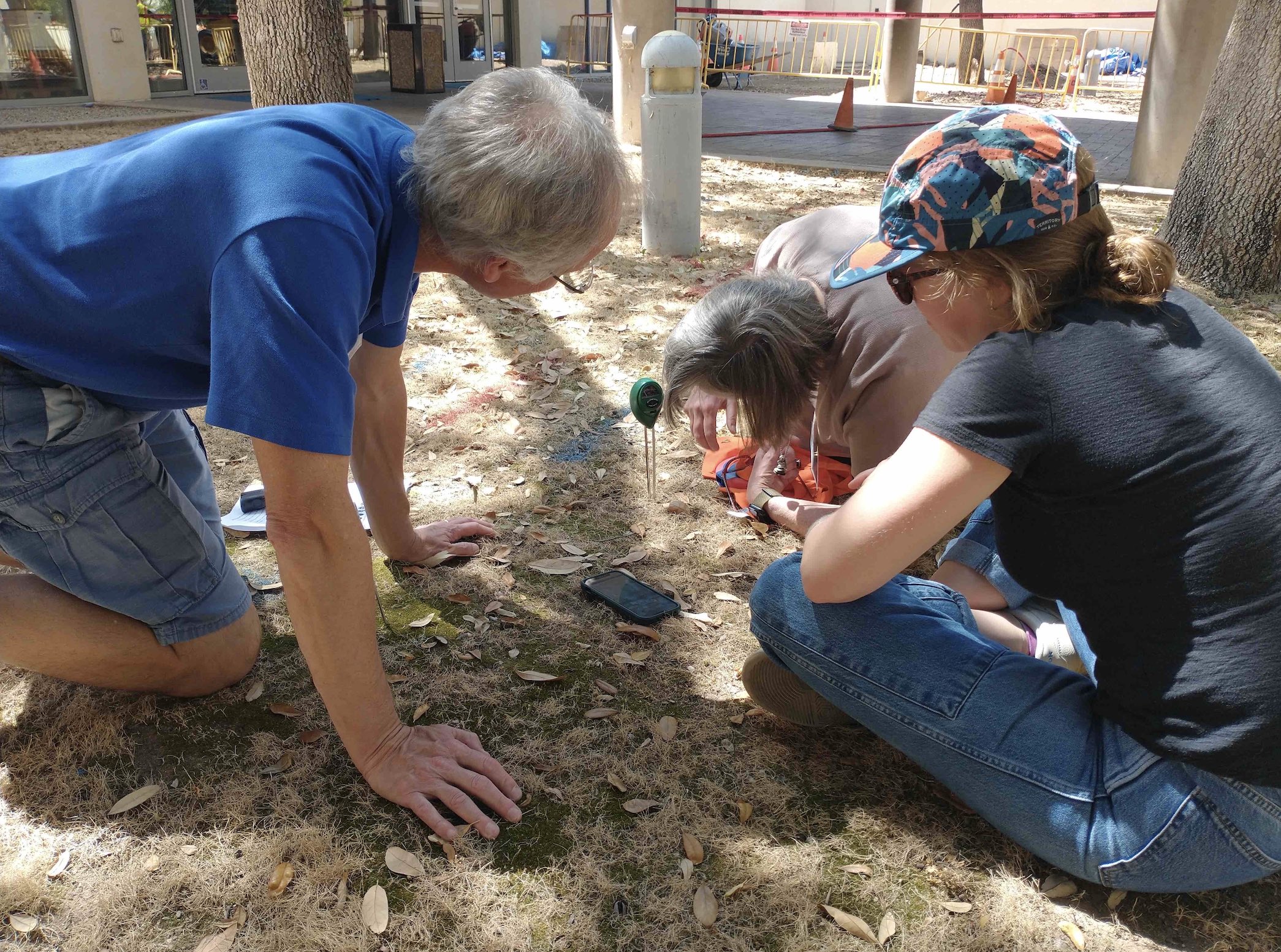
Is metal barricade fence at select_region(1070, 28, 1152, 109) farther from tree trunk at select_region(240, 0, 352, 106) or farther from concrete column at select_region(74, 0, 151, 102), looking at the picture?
tree trunk at select_region(240, 0, 352, 106)

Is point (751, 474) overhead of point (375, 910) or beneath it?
overhead

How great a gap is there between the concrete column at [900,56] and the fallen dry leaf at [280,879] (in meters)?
16.0

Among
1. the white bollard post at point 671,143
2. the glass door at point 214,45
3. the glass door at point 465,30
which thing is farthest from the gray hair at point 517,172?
the glass door at point 465,30

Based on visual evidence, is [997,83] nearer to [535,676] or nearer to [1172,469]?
[535,676]

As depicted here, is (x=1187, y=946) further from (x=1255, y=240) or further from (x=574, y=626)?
(x=1255, y=240)

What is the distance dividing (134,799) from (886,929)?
158cm

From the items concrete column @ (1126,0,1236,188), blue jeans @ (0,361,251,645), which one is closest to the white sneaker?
blue jeans @ (0,361,251,645)

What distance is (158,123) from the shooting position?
438 inches

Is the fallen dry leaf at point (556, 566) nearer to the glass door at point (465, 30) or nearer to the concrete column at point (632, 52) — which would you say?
the concrete column at point (632, 52)

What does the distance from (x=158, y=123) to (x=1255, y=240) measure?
11016mm

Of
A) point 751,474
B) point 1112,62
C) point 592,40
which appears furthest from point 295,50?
point 1112,62

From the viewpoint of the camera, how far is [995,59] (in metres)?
21.4

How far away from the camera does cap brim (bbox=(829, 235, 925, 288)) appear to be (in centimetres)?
167

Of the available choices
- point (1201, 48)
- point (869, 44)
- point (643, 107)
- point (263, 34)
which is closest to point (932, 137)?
point (643, 107)
